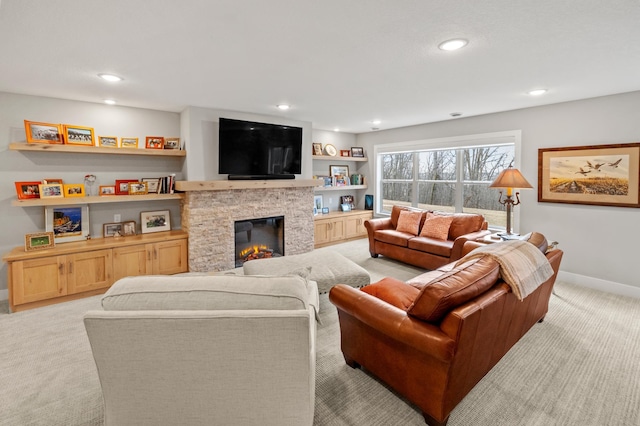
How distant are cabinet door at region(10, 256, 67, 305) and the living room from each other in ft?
2.23

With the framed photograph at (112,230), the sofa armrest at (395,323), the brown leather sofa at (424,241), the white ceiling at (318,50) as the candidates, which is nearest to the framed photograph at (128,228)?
the framed photograph at (112,230)

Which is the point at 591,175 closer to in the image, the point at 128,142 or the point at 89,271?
the point at 128,142

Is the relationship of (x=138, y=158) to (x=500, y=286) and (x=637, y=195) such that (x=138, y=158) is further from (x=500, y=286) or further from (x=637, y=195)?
(x=637, y=195)

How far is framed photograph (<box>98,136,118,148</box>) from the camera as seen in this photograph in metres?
4.02

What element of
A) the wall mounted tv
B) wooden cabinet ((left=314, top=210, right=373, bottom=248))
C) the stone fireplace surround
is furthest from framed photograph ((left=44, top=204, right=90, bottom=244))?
wooden cabinet ((left=314, top=210, right=373, bottom=248))

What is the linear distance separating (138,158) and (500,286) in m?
4.65

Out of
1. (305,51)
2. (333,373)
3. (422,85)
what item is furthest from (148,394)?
(422,85)

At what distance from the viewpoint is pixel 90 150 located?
12.4 feet

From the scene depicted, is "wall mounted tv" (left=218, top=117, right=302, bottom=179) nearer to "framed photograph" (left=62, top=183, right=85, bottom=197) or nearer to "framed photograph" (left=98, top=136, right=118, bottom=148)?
"framed photograph" (left=98, top=136, right=118, bottom=148)

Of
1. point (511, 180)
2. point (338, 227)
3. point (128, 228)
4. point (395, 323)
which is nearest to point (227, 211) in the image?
point (128, 228)

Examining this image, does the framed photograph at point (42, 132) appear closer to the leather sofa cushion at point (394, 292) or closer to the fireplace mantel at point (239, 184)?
the fireplace mantel at point (239, 184)

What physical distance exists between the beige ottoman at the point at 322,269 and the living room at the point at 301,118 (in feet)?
6.32

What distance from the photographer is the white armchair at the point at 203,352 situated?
1.29 metres

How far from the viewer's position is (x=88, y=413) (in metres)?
1.89
